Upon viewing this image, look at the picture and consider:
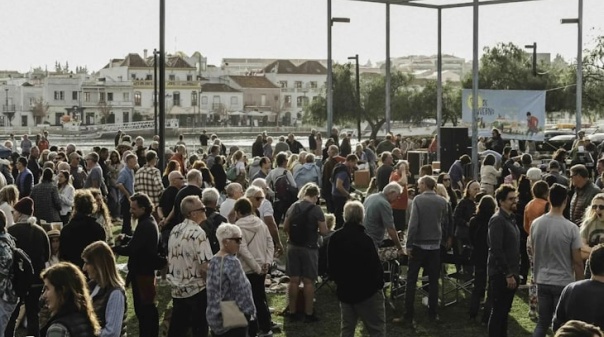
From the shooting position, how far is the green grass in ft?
35.9

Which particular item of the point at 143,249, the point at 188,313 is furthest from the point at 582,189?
the point at 143,249

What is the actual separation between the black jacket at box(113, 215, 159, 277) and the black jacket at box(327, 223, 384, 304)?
1666 millimetres

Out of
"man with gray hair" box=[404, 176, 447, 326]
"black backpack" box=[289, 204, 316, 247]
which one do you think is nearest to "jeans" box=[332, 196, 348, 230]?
"man with gray hair" box=[404, 176, 447, 326]

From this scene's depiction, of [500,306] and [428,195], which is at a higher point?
[428,195]

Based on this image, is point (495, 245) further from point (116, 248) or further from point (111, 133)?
point (111, 133)

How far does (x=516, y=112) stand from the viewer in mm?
30828

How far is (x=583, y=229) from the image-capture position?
930 centimetres

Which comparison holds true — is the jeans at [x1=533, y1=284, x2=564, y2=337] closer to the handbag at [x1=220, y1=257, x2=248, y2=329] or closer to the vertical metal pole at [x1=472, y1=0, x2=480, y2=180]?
the handbag at [x1=220, y1=257, x2=248, y2=329]

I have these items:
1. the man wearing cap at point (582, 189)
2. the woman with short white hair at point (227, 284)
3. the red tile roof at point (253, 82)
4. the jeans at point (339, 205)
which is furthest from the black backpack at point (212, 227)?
the red tile roof at point (253, 82)

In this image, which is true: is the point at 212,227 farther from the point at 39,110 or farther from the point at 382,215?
the point at 39,110

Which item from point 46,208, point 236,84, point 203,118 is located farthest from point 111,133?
point 46,208

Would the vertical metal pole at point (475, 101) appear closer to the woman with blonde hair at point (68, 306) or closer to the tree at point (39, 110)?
the woman with blonde hair at point (68, 306)

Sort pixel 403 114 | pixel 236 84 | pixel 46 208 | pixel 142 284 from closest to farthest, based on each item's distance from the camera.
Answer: pixel 142 284
pixel 46 208
pixel 403 114
pixel 236 84

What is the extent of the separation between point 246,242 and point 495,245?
2.36m
